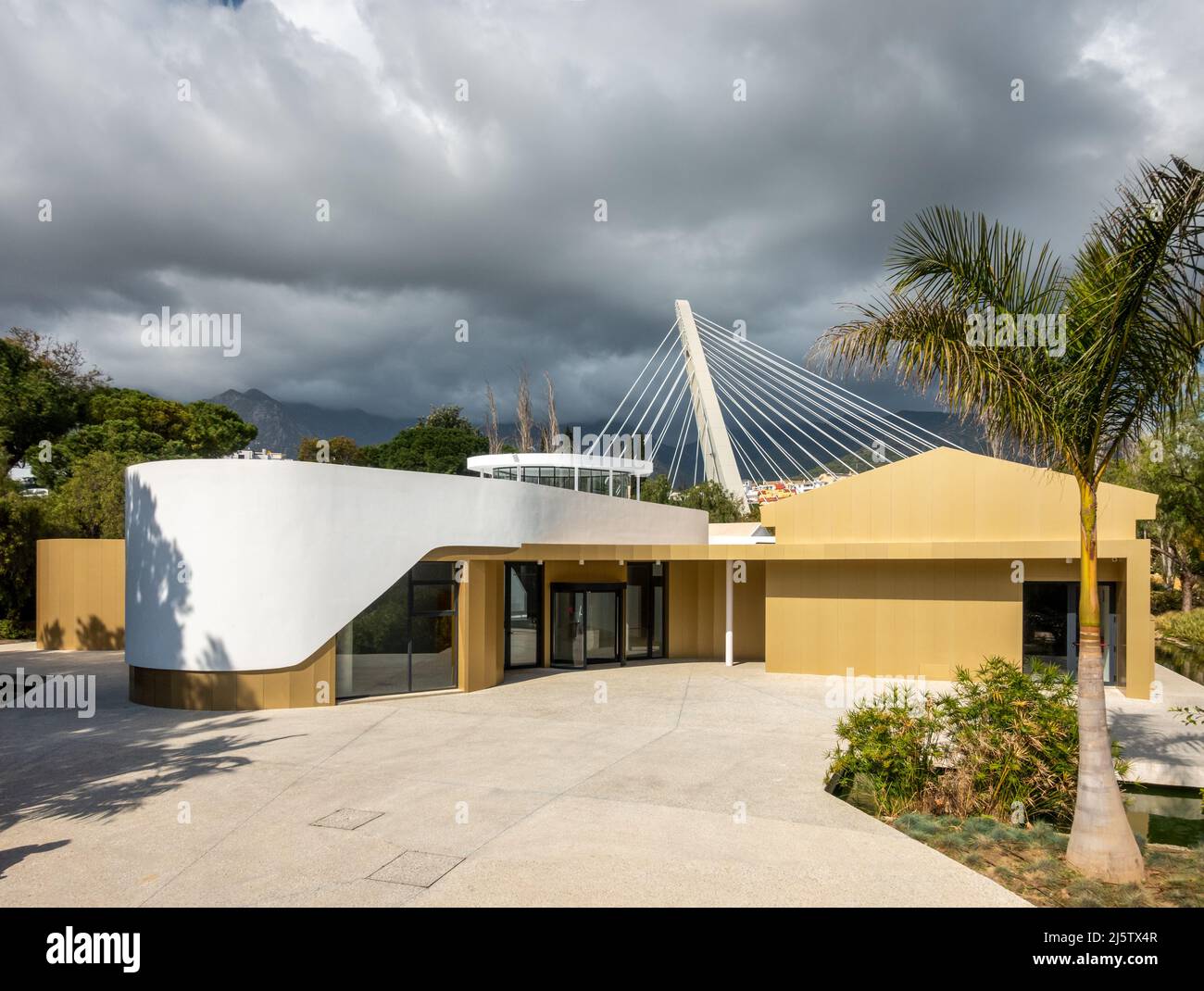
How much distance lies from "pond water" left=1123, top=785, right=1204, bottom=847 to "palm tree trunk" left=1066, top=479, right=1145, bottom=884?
1809 mm

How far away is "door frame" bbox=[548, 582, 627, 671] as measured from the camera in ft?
56.4

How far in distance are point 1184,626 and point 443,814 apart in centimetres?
2911

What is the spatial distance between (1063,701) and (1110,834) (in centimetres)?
219

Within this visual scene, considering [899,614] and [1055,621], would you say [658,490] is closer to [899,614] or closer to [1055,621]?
[899,614]

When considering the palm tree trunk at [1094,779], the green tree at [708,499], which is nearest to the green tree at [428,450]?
the green tree at [708,499]

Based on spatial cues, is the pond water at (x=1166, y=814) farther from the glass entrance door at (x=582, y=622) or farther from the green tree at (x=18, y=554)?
the green tree at (x=18, y=554)

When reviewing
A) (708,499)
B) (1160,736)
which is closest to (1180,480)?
(708,499)

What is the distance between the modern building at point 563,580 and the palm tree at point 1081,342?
485 cm

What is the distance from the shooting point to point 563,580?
17.3 metres

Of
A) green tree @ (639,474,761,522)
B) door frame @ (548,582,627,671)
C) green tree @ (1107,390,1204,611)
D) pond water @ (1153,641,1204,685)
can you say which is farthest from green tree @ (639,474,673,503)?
pond water @ (1153,641,1204,685)

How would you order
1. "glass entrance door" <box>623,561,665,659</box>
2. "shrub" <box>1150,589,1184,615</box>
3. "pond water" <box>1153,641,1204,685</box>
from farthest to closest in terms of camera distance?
1. "shrub" <box>1150,589,1184,615</box>
2. "glass entrance door" <box>623,561,665,659</box>
3. "pond water" <box>1153,641,1204,685</box>

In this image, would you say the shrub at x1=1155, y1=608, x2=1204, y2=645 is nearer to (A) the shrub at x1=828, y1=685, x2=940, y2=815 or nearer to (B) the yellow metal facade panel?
(A) the shrub at x1=828, y1=685, x2=940, y2=815

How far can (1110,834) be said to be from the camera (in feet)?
20.1
